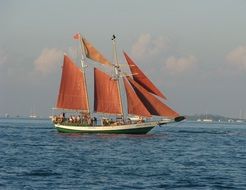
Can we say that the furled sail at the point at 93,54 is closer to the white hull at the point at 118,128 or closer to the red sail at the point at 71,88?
the red sail at the point at 71,88

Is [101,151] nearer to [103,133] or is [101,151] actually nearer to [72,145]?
[72,145]

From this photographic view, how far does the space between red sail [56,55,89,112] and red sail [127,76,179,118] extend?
31.5 feet

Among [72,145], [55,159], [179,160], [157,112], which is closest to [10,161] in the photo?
[55,159]

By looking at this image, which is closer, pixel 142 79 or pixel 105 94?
pixel 142 79

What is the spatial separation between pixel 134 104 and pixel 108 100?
4316 mm

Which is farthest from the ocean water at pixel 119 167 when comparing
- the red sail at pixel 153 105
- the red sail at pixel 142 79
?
the red sail at pixel 153 105

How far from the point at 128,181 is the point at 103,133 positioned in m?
59.6

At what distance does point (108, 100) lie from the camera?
345 ft

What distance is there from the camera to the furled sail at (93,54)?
107 meters

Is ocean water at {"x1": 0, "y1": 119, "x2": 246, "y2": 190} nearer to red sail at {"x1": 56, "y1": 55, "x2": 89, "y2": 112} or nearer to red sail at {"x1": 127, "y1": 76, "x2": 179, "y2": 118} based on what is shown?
red sail at {"x1": 127, "y1": 76, "x2": 179, "y2": 118}

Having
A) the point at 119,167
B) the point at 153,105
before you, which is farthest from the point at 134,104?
the point at 119,167

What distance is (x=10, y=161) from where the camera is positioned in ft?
196

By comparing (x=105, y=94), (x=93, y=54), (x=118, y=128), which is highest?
(x=93, y=54)

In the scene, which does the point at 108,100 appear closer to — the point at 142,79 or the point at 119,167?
the point at 142,79
